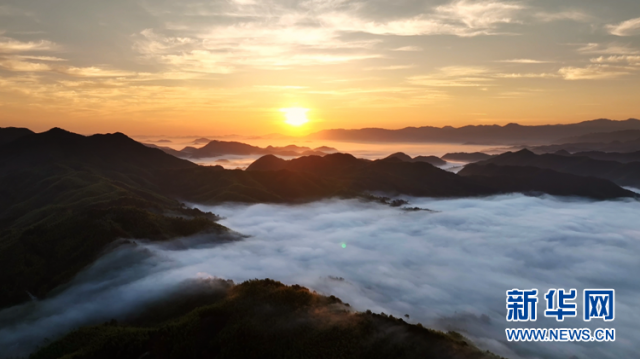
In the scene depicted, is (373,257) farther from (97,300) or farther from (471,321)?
(97,300)

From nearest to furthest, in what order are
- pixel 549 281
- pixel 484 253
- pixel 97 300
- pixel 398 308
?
pixel 97 300, pixel 398 308, pixel 549 281, pixel 484 253

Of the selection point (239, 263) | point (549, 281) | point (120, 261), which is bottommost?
point (549, 281)

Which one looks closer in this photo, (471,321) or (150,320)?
(150,320)

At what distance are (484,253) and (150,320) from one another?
472ft

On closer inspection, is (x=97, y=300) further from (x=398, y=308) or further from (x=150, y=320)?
(x=398, y=308)

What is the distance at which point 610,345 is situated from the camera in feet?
304

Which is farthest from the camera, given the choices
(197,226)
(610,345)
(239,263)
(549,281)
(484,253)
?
(484,253)

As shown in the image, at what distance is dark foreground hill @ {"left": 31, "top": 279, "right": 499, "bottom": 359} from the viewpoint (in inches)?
2093

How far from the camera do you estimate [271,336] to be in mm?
56906

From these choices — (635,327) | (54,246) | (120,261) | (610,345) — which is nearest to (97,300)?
(120,261)

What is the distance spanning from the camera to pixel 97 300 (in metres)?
81.0

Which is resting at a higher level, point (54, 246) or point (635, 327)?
point (54, 246)

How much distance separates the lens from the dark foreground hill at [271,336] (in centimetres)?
5316

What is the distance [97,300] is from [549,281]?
492 feet
